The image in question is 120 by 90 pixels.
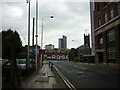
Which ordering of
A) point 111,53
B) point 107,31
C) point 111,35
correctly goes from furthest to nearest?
point 107,31
point 111,53
point 111,35

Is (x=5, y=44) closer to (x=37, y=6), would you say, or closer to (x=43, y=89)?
(x=43, y=89)

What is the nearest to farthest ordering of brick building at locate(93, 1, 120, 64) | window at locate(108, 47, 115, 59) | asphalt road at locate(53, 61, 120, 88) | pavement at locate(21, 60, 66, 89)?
pavement at locate(21, 60, 66, 89) < asphalt road at locate(53, 61, 120, 88) < brick building at locate(93, 1, 120, 64) < window at locate(108, 47, 115, 59)

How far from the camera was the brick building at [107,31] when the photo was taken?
41.6m

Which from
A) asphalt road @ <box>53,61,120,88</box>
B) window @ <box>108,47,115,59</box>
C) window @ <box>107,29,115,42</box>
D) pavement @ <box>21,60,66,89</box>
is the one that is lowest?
asphalt road @ <box>53,61,120,88</box>

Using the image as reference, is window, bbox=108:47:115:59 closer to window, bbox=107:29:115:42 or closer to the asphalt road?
window, bbox=107:29:115:42

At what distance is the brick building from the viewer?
41594mm

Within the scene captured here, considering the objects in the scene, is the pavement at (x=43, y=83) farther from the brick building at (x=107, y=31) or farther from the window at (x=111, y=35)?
the window at (x=111, y=35)

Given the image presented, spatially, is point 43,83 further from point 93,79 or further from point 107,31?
point 107,31

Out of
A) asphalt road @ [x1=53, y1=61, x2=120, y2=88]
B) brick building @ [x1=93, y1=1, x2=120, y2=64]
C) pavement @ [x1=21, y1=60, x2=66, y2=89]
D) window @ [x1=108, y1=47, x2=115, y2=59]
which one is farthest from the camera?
window @ [x1=108, y1=47, x2=115, y2=59]

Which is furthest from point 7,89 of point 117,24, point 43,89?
point 117,24

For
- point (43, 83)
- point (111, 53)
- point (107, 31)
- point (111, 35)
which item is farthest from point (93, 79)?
point (107, 31)

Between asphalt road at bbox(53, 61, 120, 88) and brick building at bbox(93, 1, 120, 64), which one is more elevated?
brick building at bbox(93, 1, 120, 64)

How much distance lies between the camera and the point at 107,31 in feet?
157

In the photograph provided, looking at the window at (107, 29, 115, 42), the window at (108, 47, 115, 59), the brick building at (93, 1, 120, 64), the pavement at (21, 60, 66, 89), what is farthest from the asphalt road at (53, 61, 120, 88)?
the window at (107, 29, 115, 42)
